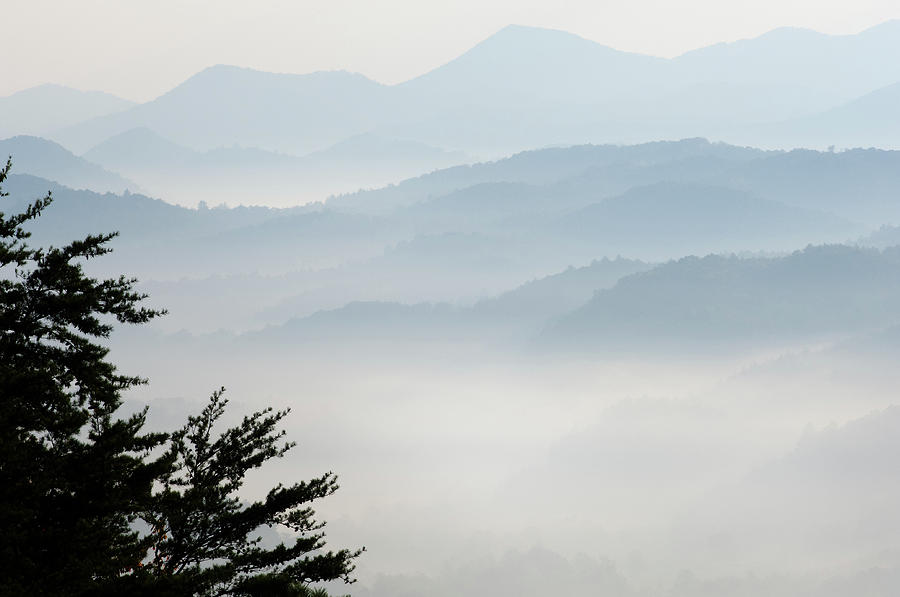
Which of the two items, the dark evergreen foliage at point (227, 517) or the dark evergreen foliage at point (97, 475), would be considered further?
the dark evergreen foliage at point (227, 517)

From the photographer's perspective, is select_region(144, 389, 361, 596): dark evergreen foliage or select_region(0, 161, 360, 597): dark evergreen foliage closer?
select_region(0, 161, 360, 597): dark evergreen foliage

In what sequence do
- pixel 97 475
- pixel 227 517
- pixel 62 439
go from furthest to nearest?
1. pixel 227 517
2. pixel 62 439
3. pixel 97 475

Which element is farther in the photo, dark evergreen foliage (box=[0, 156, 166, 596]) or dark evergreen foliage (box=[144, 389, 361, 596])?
dark evergreen foliage (box=[144, 389, 361, 596])

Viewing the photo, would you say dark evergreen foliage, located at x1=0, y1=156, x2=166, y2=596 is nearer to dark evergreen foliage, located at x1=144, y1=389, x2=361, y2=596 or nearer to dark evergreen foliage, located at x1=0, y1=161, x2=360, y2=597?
dark evergreen foliage, located at x1=0, y1=161, x2=360, y2=597

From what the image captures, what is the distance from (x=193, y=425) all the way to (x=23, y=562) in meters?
6.26

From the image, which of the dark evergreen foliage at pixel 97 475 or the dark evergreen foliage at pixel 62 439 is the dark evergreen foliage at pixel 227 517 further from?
the dark evergreen foliage at pixel 62 439

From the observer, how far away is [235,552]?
20984mm

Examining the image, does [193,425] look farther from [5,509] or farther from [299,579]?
[5,509]

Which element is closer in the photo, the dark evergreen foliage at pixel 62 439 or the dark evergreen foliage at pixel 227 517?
the dark evergreen foliage at pixel 62 439

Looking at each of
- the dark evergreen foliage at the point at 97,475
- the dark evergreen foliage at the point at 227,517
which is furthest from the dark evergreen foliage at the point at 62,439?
the dark evergreen foliage at the point at 227,517

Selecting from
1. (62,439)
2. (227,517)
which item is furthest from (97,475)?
(227,517)

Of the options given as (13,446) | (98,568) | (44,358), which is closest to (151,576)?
(98,568)

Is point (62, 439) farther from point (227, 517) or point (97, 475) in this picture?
point (227, 517)

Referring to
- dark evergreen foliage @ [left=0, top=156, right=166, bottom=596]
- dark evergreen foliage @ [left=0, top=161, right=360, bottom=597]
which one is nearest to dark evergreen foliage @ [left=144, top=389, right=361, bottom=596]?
dark evergreen foliage @ [left=0, top=161, right=360, bottom=597]
